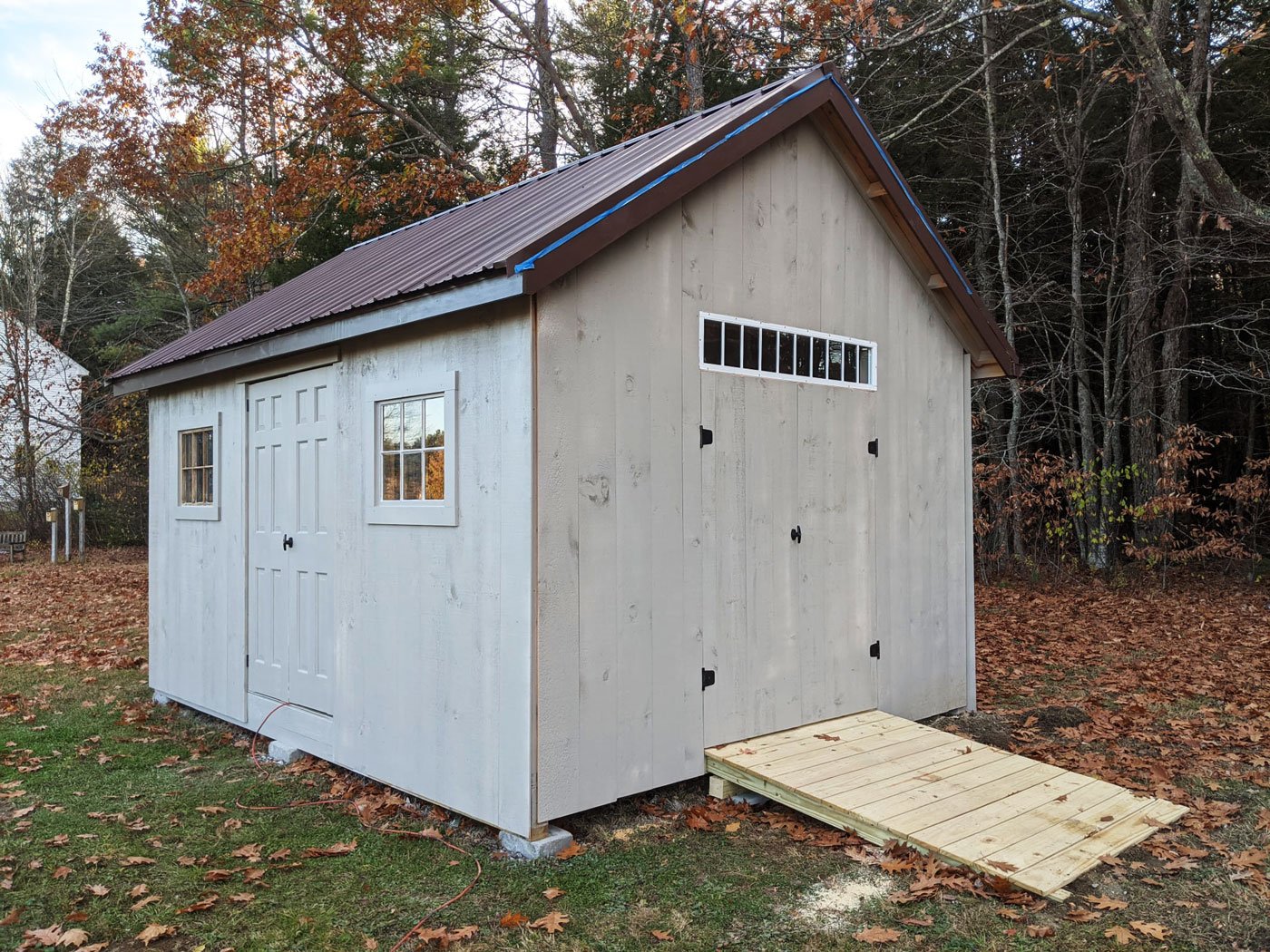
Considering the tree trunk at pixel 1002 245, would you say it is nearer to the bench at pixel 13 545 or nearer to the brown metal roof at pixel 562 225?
the brown metal roof at pixel 562 225

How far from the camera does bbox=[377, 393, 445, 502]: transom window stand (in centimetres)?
499

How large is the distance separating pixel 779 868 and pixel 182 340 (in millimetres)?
6602

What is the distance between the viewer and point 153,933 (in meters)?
3.67

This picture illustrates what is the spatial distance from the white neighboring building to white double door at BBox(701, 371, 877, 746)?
1780 centimetres

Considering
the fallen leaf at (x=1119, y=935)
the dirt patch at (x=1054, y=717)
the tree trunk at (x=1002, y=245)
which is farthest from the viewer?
the tree trunk at (x=1002, y=245)

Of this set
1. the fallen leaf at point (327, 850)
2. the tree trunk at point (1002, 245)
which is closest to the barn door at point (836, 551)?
the fallen leaf at point (327, 850)

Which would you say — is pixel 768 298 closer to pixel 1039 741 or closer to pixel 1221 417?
pixel 1039 741

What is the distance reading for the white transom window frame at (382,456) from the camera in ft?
15.9

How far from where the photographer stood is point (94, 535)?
2066 cm

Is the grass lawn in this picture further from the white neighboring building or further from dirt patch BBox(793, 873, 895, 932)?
the white neighboring building

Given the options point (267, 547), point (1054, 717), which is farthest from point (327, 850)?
point (1054, 717)

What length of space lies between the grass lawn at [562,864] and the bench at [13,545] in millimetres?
12912

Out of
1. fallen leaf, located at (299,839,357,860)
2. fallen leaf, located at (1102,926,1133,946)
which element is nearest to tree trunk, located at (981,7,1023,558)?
fallen leaf, located at (1102,926,1133,946)

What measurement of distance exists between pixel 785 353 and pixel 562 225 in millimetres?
1954
